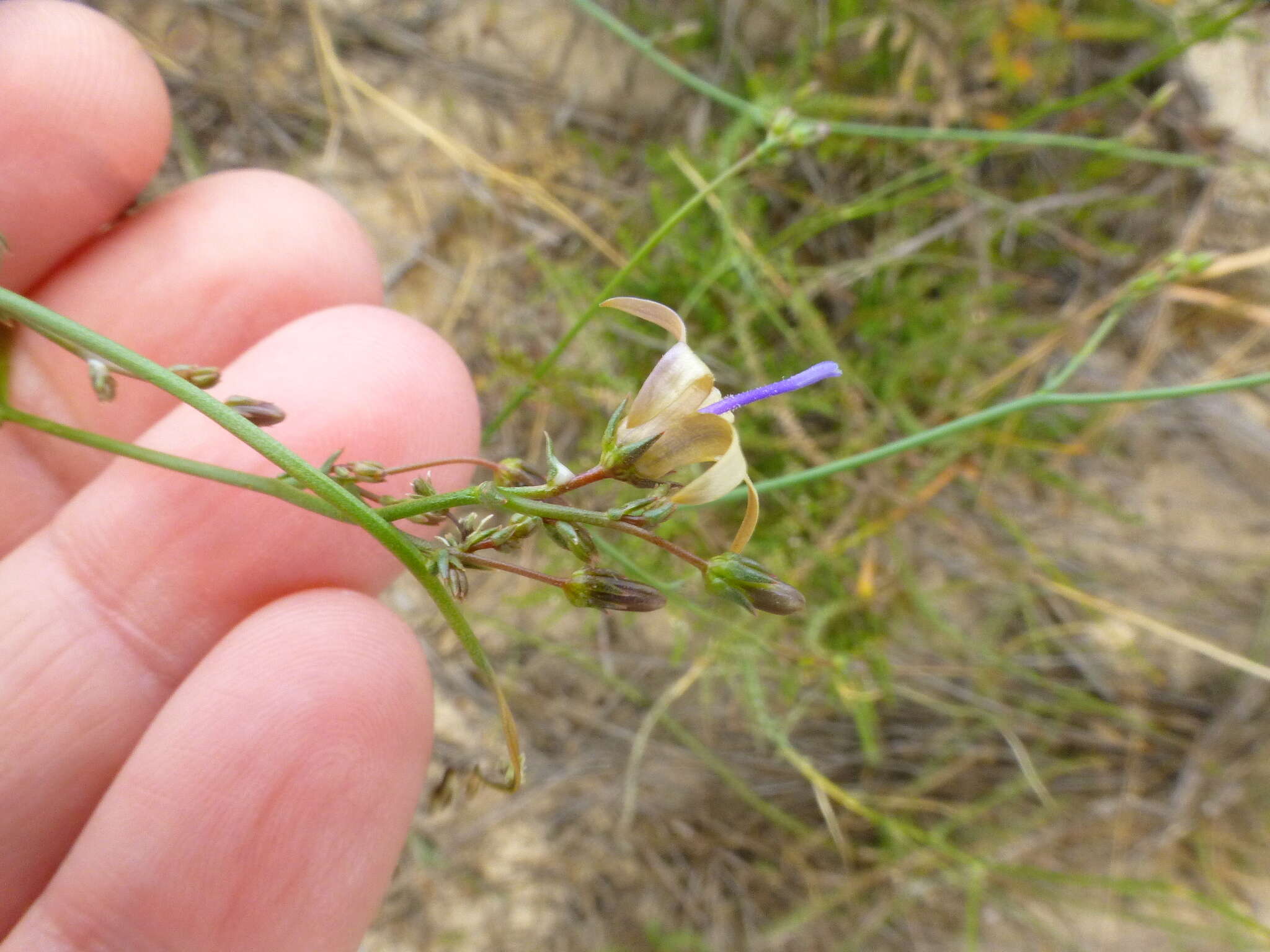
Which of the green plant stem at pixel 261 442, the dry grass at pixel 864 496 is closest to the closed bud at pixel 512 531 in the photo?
the green plant stem at pixel 261 442

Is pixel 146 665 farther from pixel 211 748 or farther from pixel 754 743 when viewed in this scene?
pixel 754 743

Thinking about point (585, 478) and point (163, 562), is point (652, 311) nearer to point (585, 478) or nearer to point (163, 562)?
point (585, 478)

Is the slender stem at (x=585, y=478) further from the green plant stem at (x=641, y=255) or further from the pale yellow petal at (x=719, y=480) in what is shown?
the green plant stem at (x=641, y=255)

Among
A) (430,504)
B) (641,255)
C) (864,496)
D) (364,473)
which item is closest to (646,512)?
(430,504)

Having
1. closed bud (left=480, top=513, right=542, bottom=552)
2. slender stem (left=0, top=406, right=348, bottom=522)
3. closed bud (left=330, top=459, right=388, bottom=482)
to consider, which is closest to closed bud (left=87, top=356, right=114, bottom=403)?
slender stem (left=0, top=406, right=348, bottom=522)

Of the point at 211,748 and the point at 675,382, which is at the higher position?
the point at 675,382

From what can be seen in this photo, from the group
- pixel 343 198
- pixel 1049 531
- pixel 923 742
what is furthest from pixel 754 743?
pixel 343 198
